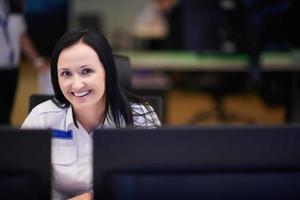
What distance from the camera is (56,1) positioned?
144 inches

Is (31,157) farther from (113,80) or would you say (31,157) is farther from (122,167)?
(113,80)

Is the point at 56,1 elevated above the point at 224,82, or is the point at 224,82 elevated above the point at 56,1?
the point at 56,1

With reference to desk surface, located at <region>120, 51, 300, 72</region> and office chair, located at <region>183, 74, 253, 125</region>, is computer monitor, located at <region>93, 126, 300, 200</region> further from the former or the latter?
office chair, located at <region>183, 74, 253, 125</region>

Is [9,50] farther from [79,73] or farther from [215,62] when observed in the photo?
[215,62]

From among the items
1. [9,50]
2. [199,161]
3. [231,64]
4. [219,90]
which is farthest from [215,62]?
[199,161]

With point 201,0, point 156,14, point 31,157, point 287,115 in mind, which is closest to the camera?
point 31,157

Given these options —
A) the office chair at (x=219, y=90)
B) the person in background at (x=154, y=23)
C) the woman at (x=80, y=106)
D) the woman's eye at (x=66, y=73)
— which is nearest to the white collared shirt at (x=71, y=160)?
the woman at (x=80, y=106)

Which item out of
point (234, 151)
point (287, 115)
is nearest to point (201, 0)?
point (287, 115)

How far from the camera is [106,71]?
1114 millimetres

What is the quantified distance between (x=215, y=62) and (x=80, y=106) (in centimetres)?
302

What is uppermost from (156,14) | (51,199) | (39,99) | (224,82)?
(156,14)

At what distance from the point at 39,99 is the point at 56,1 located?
8.46 ft

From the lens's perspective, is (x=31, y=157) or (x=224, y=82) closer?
(x=31, y=157)

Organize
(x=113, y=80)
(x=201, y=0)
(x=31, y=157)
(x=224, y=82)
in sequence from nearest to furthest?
1. (x=31, y=157)
2. (x=113, y=80)
3. (x=201, y=0)
4. (x=224, y=82)
